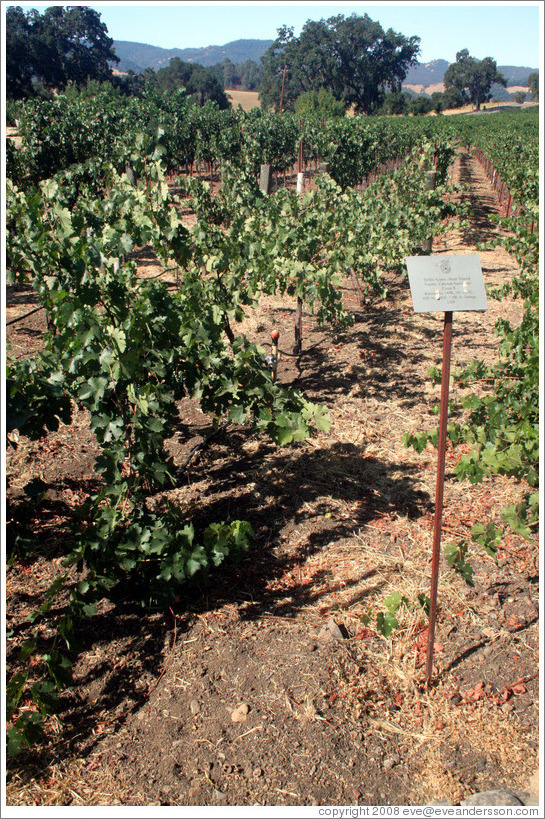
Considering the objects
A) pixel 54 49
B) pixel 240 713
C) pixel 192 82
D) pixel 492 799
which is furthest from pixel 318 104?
pixel 492 799

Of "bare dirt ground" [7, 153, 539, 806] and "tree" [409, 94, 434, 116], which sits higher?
"tree" [409, 94, 434, 116]

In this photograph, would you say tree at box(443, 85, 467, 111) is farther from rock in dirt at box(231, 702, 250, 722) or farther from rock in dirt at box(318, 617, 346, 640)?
rock in dirt at box(231, 702, 250, 722)

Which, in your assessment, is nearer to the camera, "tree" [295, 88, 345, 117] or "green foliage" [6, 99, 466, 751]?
"green foliage" [6, 99, 466, 751]

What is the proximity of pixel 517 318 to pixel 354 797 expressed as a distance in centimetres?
708

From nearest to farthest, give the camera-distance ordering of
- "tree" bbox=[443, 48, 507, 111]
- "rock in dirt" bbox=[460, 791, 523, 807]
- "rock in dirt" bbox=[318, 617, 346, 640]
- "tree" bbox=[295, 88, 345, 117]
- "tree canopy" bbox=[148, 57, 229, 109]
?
"rock in dirt" bbox=[460, 791, 523, 807] < "rock in dirt" bbox=[318, 617, 346, 640] < "tree" bbox=[295, 88, 345, 117] < "tree canopy" bbox=[148, 57, 229, 109] < "tree" bbox=[443, 48, 507, 111]

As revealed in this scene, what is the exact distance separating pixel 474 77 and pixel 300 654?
10504cm

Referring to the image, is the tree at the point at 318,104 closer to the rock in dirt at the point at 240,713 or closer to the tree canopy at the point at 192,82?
the tree canopy at the point at 192,82

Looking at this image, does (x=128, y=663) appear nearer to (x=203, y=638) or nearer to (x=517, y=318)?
(x=203, y=638)

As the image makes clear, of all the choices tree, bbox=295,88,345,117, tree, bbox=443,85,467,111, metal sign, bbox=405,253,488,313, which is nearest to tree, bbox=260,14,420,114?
tree, bbox=443,85,467,111

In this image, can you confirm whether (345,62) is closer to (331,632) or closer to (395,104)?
(395,104)

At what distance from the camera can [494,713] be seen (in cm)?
267

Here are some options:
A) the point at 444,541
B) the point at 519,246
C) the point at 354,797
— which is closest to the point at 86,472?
the point at 444,541

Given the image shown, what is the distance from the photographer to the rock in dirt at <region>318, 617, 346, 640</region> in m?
3.03

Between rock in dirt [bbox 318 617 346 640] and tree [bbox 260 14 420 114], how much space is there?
7449 cm
